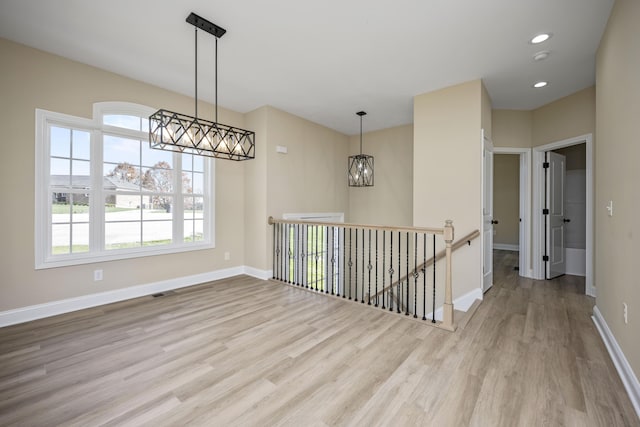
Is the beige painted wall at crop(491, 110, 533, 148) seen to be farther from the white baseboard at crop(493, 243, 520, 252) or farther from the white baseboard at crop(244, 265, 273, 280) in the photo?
the white baseboard at crop(244, 265, 273, 280)

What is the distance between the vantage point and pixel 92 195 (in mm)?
3260

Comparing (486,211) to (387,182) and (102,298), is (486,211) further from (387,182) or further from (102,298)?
(102,298)

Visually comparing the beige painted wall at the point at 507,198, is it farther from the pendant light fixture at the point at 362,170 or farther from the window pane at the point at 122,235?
the window pane at the point at 122,235

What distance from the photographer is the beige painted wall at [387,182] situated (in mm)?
5480

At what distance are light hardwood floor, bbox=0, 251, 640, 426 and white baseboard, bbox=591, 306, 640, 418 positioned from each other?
49mm

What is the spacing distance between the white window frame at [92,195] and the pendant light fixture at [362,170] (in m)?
2.90

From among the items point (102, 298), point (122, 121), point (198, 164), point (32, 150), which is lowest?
point (102, 298)

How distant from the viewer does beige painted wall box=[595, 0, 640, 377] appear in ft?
5.89

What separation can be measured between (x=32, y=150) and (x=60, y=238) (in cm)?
95

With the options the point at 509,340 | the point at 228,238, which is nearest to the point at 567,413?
the point at 509,340

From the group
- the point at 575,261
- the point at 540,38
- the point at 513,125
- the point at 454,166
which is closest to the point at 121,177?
the point at 454,166

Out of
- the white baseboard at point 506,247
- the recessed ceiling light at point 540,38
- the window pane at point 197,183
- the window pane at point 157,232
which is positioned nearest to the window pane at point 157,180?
the window pane at point 197,183

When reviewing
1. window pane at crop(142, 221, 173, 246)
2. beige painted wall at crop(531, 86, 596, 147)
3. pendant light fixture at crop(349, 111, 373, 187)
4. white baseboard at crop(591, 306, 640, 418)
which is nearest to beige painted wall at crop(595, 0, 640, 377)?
white baseboard at crop(591, 306, 640, 418)

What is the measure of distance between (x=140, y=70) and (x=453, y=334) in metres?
4.46
